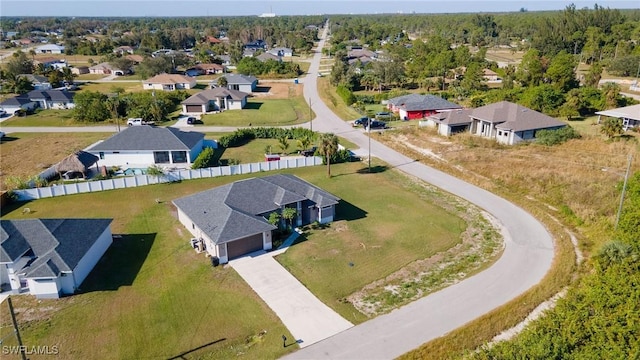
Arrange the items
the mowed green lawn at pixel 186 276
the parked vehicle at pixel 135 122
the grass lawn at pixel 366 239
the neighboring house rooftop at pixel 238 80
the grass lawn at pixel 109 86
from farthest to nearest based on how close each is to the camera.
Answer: the grass lawn at pixel 109 86
the neighboring house rooftop at pixel 238 80
the parked vehicle at pixel 135 122
the grass lawn at pixel 366 239
the mowed green lawn at pixel 186 276

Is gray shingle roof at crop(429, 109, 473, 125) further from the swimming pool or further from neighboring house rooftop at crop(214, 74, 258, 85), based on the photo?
neighboring house rooftop at crop(214, 74, 258, 85)

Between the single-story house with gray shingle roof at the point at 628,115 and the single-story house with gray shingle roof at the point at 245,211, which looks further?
the single-story house with gray shingle roof at the point at 628,115

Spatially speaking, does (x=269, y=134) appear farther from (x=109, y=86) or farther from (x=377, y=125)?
(x=109, y=86)

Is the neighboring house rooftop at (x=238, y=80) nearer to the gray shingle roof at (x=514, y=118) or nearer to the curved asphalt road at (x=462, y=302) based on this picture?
the gray shingle roof at (x=514, y=118)

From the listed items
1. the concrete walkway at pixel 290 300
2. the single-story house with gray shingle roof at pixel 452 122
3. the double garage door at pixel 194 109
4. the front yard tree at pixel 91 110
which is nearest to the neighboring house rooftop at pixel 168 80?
the double garage door at pixel 194 109

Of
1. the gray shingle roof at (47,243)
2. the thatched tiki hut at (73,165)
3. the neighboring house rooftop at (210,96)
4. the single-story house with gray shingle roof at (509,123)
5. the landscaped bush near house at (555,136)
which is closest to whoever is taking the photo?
the gray shingle roof at (47,243)

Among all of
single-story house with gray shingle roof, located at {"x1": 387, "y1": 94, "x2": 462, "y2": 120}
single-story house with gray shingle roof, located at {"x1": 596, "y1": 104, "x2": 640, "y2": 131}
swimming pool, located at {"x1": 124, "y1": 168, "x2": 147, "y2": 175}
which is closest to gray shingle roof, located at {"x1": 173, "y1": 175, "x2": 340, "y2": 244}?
swimming pool, located at {"x1": 124, "y1": 168, "x2": 147, "y2": 175}

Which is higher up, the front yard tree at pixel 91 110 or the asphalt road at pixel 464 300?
the front yard tree at pixel 91 110

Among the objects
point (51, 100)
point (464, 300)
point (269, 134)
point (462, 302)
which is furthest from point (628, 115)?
point (51, 100)
